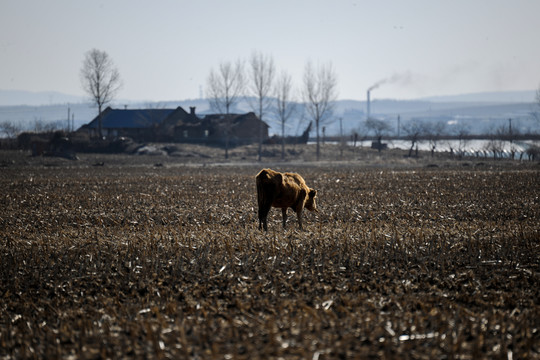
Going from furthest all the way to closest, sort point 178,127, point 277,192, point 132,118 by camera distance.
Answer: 1. point 132,118
2. point 178,127
3. point 277,192

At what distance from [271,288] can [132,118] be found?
316ft

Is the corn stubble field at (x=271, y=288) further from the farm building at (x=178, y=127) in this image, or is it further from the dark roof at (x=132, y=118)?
the dark roof at (x=132, y=118)

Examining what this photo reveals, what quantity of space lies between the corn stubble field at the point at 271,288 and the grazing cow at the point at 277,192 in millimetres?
892

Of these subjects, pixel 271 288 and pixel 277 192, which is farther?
pixel 277 192

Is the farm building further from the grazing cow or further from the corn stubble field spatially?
the corn stubble field

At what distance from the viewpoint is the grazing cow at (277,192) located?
1495 centimetres

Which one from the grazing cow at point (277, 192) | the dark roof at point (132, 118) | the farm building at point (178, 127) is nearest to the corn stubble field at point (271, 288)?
the grazing cow at point (277, 192)

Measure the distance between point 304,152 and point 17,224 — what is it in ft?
220

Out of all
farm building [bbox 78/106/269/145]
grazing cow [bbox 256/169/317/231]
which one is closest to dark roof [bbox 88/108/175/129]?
farm building [bbox 78/106/269/145]

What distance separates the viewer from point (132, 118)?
101250 millimetres

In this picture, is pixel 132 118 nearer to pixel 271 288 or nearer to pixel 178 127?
pixel 178 127

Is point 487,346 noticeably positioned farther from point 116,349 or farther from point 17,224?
point 17,224

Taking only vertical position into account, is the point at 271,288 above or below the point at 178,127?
below

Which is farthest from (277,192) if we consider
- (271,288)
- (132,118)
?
(132,118)
